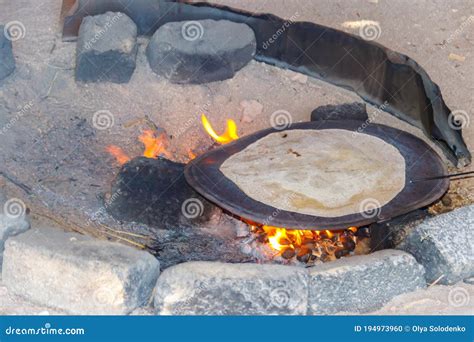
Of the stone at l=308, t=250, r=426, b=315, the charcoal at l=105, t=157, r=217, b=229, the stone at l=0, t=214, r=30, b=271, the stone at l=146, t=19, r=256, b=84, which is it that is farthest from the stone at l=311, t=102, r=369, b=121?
the stone at l=0, t=214, r=30, b=271

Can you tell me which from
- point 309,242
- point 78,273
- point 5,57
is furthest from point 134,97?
point 78,273

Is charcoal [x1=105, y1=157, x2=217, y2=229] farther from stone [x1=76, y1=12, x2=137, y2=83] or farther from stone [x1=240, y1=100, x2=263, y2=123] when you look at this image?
stone [x1=76, y1=12, x2=137, y2=83]

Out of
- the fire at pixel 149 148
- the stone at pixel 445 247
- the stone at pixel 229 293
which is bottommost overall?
the fire at pixel 149 148

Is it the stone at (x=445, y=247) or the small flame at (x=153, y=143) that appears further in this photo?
the small flame at (x=153, y=143)

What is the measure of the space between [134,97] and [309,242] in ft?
5.65

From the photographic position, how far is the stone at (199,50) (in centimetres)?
560

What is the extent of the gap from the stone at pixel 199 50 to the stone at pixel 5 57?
94cm

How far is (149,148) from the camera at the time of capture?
518 cm

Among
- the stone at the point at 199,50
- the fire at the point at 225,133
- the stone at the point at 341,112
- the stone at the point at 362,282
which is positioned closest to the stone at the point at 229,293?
the stone at the point at 362,282

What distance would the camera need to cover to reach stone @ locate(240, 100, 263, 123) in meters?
5.53

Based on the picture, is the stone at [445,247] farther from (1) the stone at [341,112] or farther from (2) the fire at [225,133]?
(2) the fire at [225,133]

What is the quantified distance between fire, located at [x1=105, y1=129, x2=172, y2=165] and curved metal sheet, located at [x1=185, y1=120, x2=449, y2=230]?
47 cm

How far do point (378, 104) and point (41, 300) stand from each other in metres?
2.79

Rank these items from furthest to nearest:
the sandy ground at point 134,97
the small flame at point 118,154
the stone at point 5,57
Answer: the stone at point 5,57 → the small flame at point 118,154 → the sandy ground at point 134,97
